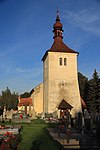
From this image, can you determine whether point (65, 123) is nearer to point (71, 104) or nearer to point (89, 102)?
point (71, 104)

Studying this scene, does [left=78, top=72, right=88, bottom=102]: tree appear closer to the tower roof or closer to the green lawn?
the tower roof

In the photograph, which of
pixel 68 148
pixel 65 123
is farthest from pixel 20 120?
pixel 68 148

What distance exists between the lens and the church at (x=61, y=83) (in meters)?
36.7

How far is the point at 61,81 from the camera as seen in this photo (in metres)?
38.1

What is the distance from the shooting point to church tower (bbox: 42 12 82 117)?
1451 inches

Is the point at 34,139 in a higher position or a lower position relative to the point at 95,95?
lower

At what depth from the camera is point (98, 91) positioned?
47594 millimetres

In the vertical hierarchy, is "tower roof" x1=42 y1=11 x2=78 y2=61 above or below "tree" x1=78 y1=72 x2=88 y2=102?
above

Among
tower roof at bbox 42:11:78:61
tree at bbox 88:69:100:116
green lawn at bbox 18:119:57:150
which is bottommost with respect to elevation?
green lawn at bbox 18:119:57:150

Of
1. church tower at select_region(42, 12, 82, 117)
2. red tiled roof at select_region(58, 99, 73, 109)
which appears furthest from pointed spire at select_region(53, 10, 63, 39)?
red tiled roof at select_region(58, 99, 73, 109)

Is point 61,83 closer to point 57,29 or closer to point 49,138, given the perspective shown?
point 57,29

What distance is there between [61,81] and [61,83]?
32cm

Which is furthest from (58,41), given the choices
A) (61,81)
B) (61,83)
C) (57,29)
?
(61,83)

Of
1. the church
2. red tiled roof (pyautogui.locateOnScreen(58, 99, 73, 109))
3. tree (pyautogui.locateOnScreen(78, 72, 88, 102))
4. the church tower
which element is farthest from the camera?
tree (pyautogui.locateOnScreen(78, 72, 88, 102))
